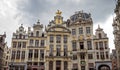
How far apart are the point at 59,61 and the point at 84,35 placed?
9.81 metres

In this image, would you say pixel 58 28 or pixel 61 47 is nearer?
pixel 61 47

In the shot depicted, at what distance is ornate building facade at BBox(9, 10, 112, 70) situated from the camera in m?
40.8

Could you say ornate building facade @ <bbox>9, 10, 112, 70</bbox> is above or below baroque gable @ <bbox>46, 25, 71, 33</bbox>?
below

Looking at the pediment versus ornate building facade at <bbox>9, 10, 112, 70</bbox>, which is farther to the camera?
the pediment

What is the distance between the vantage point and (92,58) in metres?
40.8

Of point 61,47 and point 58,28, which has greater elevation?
point 58,28

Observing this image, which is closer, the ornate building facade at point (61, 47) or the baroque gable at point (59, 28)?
the ornate building facade at point (61, 47)

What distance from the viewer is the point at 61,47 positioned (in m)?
42.4

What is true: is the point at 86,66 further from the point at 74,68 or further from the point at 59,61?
the point at 59,61

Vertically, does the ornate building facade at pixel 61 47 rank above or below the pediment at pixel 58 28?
below

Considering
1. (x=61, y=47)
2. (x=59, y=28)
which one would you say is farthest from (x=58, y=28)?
(x=61, y=47)

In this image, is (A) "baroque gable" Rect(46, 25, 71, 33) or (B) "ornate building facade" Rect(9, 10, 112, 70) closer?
(B) "ornate building facade" Rect(9, 10, 112, 70)

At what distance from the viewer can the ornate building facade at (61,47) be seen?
134 feet

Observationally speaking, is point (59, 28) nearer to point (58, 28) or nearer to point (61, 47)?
point (58, 28)
